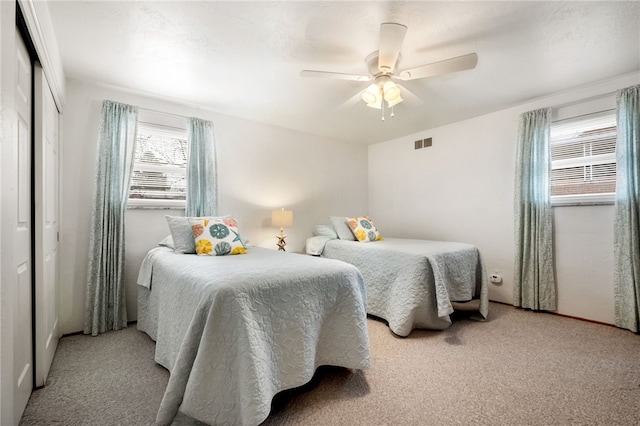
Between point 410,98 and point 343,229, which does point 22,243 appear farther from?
point 410,98

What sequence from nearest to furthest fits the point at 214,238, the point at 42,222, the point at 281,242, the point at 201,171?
the point at 42,222, the point at 214,238, the point at 201,171, the point at 281,242

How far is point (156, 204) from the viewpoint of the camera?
9.53ft

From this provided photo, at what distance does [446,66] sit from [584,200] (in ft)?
7.11

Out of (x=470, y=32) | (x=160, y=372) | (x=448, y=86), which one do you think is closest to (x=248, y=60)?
(x=470, y=32)

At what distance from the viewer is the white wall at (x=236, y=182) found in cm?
250

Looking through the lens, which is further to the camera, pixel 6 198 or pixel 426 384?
pixel 426 384

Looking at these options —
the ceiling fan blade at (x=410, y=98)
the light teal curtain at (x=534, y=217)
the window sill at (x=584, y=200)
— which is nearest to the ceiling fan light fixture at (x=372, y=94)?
the ceiling fan blade at (x=410, y=98)

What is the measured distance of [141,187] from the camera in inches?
113

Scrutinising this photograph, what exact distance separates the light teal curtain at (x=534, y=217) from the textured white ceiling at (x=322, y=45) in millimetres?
394

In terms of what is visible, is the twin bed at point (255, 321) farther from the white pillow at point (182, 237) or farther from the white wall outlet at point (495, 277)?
the white wall outlet at point (495, 277)

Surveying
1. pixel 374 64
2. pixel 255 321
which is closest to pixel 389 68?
pixel 374 64

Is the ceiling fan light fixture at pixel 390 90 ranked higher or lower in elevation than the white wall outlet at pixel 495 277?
higher

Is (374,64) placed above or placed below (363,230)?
above

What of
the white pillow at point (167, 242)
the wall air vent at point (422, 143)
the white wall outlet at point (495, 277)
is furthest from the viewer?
the wall air vent at point (422, 143)
